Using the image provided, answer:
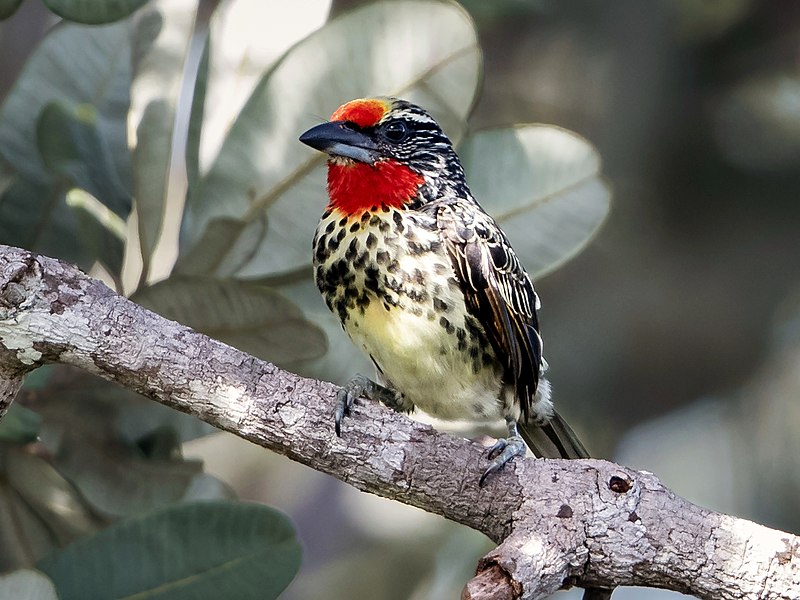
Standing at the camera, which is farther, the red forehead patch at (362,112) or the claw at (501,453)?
the red forehead patch at (362,112)

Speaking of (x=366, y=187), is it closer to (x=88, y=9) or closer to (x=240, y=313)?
(x=240, y=313)

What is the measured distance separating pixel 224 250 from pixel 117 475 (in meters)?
0.61

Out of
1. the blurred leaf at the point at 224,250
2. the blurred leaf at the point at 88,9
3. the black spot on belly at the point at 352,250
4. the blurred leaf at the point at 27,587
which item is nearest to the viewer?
the blurred leaf at the point at 27,587

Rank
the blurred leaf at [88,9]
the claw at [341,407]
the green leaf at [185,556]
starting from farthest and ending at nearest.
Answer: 1. the blurred leaf at [88,9]
2. the green leaf at [185,556]
3. the claw at [341,407]

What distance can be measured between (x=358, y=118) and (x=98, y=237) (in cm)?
69

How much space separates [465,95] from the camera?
2.82 meters

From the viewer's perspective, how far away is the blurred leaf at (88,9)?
2.45 meters

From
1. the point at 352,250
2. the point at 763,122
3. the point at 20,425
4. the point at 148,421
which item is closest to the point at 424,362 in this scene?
the point at 352,250

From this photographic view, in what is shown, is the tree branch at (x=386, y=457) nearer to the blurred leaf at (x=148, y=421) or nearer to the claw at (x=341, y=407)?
the claw at (x=341, y=407)

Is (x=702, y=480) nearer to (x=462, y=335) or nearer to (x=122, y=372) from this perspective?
(x=462, y=335)

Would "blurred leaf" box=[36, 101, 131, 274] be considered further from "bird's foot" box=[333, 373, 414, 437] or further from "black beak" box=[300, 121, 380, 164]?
"bird's foot" box=[333, 373, 414, 437]

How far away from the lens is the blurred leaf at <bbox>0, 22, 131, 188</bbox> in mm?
2857

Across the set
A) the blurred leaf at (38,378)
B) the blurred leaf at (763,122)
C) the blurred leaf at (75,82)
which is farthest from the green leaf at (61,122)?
the blurred leaf at (763,122)

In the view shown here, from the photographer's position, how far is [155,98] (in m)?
2.88
